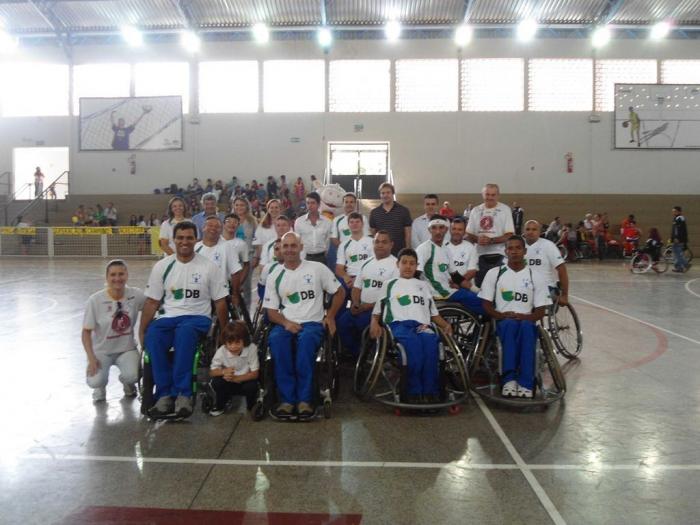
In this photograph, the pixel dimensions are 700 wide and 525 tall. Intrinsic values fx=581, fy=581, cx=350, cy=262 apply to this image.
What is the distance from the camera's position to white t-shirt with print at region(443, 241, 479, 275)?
518 cm

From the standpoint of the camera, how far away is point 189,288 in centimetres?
410

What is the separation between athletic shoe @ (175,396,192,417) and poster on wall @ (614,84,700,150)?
2186 centimetres

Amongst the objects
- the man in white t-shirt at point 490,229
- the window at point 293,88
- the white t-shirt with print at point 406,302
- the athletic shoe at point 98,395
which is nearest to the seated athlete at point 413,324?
the white t-shirt with print at point 406,302

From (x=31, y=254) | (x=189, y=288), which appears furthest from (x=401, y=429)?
(x=31, y=254)

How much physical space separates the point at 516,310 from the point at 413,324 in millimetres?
806

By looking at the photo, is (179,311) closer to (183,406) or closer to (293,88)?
(183,406)

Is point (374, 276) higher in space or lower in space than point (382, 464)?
higher

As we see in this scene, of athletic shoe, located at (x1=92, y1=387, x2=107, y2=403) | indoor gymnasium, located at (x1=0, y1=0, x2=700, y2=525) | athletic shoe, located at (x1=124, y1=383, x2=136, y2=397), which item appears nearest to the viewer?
indoor gymnasium, located at (x1=0, y1=0, x2=700, y2=525)

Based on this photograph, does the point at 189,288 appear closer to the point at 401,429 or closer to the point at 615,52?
the point at 401,429

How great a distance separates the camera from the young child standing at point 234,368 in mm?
3799

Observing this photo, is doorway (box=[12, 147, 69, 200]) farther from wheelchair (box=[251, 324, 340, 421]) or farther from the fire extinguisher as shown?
wheelchair (box=[251, 324, 340, 421])

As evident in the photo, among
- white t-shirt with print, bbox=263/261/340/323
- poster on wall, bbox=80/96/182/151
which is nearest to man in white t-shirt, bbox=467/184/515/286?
white t-shirt with print, bbox=263/261/340/323

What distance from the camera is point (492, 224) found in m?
5.69

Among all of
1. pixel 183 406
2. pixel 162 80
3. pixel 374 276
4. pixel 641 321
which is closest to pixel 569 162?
pixel 162 80
